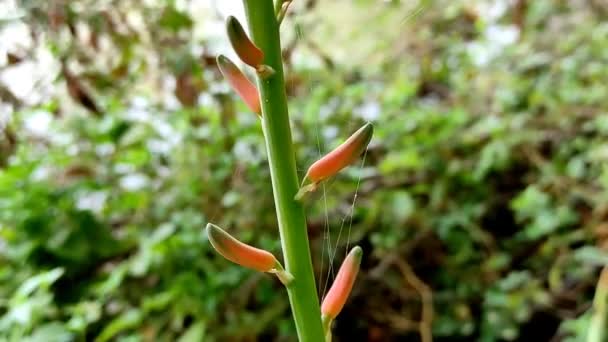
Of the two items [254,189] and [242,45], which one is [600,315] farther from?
[242,45]

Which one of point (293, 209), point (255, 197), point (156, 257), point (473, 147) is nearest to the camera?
point (293, 209)

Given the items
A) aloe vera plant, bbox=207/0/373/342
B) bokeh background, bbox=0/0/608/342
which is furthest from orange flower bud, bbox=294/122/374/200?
bokeh background, bbox=0/0/608/342

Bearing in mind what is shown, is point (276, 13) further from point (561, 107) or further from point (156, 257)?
point (561, 107)

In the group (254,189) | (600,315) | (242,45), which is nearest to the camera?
(242,45)

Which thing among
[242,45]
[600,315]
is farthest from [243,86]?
[600,315]

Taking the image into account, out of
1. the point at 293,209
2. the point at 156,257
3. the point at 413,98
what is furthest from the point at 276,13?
the point at 413,98

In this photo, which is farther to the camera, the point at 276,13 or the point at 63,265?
the point at 63,265

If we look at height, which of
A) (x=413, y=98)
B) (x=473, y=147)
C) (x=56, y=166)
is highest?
(x=56, y=166)
